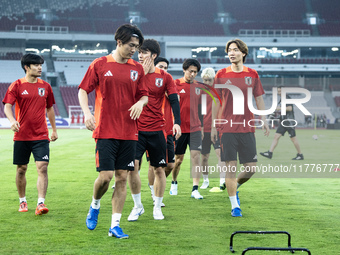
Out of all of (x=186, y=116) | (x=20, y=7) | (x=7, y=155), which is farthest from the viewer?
(x=20, y=7)

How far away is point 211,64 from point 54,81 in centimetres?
1746

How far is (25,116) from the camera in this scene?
242 inches

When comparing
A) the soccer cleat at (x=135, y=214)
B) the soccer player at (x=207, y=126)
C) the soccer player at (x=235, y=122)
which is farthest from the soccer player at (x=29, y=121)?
the soccer player at (x=207, y=126)

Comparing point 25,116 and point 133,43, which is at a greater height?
point 133,43

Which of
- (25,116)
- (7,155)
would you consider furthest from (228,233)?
(7,155)

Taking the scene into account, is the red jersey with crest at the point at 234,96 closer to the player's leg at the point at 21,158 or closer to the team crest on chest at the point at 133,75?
the team crest on chest at the point at 133,75

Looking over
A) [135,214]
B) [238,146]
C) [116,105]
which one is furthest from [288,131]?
[116,105]

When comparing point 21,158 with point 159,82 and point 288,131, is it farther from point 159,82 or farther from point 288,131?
point 288,131

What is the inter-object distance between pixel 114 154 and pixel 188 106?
3.05 metres

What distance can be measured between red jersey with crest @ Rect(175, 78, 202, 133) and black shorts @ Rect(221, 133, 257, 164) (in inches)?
58.6

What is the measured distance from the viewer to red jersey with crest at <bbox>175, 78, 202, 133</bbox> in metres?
7.50

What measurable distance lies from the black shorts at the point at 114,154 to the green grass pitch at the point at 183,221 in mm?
719

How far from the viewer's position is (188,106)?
760 cm

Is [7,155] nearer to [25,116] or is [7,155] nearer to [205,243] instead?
[25,116]
